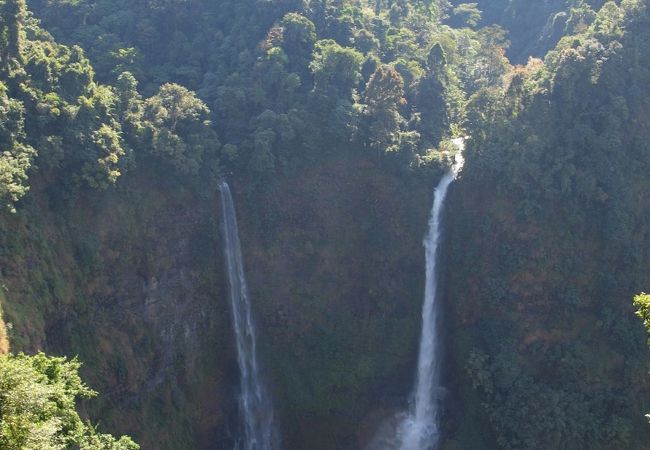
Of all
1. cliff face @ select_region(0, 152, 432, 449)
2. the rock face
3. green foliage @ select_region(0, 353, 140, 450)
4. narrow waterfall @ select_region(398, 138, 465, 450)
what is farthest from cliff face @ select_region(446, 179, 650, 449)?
green foliage @ select_region(0, 353, 140, 450)

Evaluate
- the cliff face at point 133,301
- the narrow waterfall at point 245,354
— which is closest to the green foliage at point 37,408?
the cliff face at point 133,301

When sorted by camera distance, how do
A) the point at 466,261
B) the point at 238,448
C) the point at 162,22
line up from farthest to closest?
the point at 162,22, the point at 466,261, the point at 238,448

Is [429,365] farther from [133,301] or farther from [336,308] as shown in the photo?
[133,301]

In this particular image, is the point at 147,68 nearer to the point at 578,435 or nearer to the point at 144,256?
the point at 144,256

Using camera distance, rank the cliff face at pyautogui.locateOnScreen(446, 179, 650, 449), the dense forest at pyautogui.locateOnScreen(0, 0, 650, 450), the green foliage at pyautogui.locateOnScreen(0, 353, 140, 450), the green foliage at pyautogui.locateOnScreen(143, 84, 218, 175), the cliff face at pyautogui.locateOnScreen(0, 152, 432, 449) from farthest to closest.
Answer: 1. the green foliage at pyautogui.locateOnScreen(143, 84, 218, 175)
2. the cliff face at pyautogui.locateOnScreen(446, 179, 650, 449)
3. the dense forest at pyautogui.locateOnScreen(0, 0, 650, 450)
4. the cliff face at pyautogui.locateOnScreen(0, 152, 432, 449)
5. the green foliage at pyautogui.locateOnScreen(0, 353, 140, 450)

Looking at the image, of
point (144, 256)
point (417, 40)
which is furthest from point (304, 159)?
point (417, 40)

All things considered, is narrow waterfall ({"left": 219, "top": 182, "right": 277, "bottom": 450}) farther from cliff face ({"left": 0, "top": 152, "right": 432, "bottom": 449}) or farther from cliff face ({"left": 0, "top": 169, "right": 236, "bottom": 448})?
cliff face ({"left": 0, "top": 169, "right": 236, "bottom": 448})

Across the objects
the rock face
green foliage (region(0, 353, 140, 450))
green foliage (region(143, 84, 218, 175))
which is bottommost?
green foliage (region(0, 353, 140, 450))
